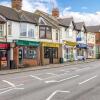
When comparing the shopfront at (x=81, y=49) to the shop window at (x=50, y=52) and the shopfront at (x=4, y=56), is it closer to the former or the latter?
the shop window at (x=50, y=52)

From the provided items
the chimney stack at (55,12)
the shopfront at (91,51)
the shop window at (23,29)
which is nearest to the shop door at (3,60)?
the shop window at (23,29)

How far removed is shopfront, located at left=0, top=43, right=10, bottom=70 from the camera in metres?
38.8

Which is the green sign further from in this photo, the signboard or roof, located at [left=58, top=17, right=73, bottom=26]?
roof, located at [left=58, top=17, right=73, bottom=26]

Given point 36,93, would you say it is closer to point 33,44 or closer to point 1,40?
point 1,40

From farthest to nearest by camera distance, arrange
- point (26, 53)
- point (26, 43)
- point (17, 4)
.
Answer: point (17, 4), point (26, 53), point (26, 43)

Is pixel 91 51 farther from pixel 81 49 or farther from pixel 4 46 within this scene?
pixel 4 46

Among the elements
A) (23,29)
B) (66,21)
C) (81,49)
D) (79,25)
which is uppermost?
(66,21)

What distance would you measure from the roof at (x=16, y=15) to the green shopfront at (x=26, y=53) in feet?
10.1

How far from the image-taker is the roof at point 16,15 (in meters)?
41.4

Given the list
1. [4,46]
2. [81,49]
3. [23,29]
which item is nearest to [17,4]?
[23,29]

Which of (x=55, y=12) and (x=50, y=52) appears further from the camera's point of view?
(x=55, y=12)

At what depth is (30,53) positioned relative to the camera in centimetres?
4553

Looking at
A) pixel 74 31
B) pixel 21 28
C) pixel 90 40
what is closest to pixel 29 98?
pixel 21 28

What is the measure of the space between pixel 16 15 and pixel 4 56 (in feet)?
22.6
